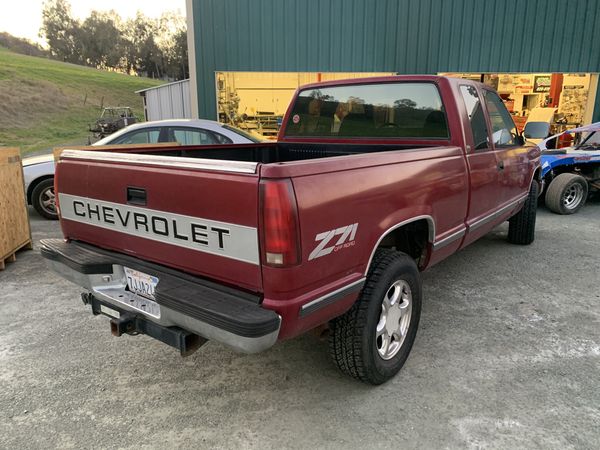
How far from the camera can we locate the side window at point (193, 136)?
7.02m

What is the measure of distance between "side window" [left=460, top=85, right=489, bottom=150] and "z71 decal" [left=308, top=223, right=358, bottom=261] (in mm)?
1928

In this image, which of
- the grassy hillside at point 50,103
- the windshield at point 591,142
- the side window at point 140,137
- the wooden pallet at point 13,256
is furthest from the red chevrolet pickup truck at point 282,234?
the grassy hillside at point 50,103

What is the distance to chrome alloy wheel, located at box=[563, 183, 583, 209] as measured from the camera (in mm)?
7797

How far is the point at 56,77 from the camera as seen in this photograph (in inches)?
1758

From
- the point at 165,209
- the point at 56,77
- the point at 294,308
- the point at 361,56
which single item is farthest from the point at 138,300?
the point at 56,77

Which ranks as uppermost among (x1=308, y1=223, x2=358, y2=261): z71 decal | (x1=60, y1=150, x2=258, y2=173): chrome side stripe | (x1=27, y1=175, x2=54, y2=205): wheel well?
(x1=60, y1=150, x2=258, y2=173): chrome side stripe

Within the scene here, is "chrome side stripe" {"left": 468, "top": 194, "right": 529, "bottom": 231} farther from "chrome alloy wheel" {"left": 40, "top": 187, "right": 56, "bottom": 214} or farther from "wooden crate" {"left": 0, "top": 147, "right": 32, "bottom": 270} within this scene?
"chrome alloy wheel" {"left": 40, "top": 187, "right": 56, "bottom": 214}

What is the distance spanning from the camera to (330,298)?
2180 millimetres

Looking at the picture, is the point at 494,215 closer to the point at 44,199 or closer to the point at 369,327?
the point at 369,327

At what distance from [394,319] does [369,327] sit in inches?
14.8

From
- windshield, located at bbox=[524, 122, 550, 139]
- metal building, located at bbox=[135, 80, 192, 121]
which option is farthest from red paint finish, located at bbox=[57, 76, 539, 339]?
metal building, located at bbox=[135, 80, 192, 121]

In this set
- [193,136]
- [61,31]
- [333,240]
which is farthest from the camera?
[61,31]

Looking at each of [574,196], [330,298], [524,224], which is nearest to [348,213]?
[330,298]

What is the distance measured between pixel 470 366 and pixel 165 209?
224 cm
